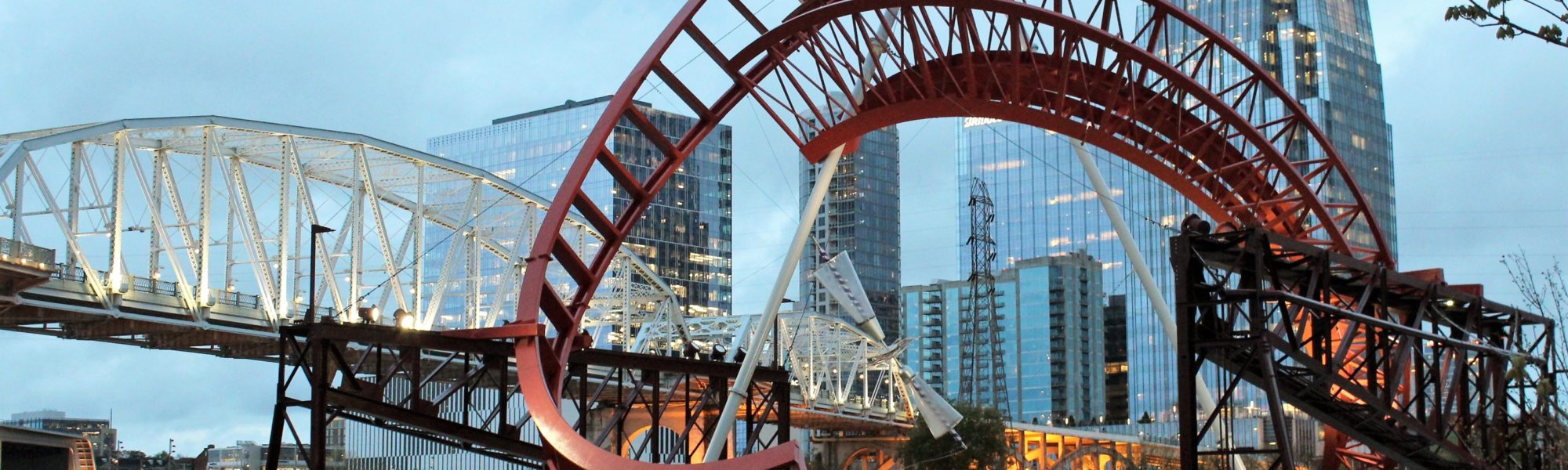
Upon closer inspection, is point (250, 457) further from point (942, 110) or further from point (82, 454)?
point (942, 110)

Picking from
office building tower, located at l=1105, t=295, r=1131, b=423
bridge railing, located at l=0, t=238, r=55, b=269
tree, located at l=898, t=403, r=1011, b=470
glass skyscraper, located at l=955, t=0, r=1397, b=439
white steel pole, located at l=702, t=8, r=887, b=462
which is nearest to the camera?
white steel pole, located at l=702, t=8, r=887, b=462

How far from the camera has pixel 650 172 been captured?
573 feet

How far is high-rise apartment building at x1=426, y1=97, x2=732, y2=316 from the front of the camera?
560 feet

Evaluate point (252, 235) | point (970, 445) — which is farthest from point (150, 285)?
point (970, 445)

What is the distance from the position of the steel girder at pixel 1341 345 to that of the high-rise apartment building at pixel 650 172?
13608 cm

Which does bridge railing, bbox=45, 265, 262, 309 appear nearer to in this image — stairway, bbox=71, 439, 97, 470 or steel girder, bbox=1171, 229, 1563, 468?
stairway, bbox=71, 439, 97, 470

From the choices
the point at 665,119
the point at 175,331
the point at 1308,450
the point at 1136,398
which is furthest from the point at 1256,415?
the point at 175,331

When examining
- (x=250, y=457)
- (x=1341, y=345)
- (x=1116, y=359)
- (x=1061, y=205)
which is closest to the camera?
(x=1341, y=345)

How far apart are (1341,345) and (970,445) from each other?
58.0 m

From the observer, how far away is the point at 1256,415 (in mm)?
129375

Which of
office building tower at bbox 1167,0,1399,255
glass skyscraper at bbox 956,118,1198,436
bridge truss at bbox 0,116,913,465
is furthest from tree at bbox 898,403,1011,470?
glass skyscraper at bbox 956,118,1198,436

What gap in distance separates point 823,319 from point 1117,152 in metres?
74.3

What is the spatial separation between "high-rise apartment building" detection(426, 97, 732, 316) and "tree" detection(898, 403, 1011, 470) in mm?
80602

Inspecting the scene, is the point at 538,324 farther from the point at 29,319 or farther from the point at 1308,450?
the point at 1308,450
